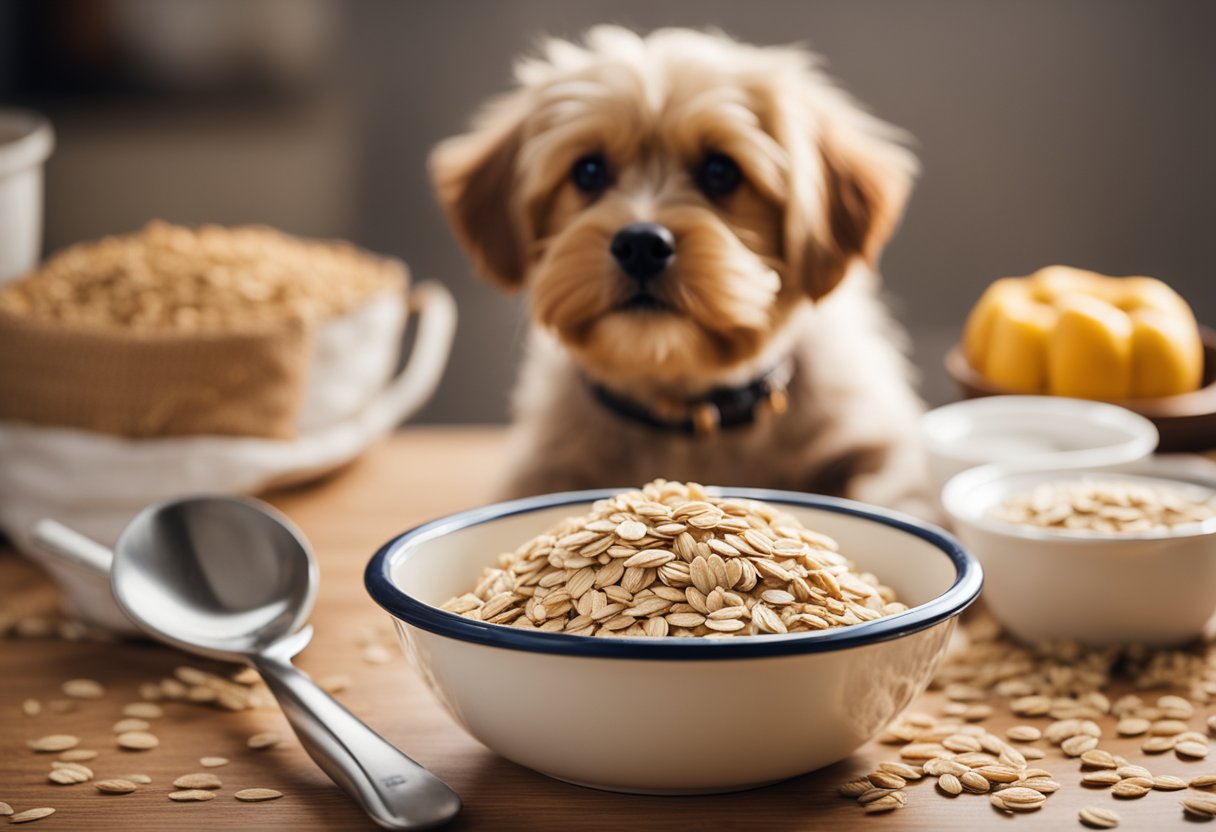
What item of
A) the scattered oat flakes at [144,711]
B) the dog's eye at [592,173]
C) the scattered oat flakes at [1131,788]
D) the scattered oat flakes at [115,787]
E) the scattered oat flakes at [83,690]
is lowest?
the scattered oat flakes at [83,690]

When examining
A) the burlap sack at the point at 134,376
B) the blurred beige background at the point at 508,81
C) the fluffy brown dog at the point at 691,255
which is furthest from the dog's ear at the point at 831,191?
the blurred beige background at the point at 508,81

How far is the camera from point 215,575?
103 cm

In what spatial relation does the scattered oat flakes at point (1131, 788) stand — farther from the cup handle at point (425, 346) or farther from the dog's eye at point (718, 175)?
the cup handle at point (425, 346)

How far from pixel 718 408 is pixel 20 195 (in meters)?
0.84

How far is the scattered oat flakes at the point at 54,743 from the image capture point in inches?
35.6

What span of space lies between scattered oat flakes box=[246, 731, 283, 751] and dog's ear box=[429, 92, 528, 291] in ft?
2.16

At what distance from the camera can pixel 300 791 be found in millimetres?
828

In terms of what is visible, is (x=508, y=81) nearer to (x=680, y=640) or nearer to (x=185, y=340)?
(x=185, y=340)

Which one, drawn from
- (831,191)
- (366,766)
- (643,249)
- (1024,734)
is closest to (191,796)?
(366,766)

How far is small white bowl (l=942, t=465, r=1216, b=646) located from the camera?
96 centimetres

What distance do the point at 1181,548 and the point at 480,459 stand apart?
1.01m

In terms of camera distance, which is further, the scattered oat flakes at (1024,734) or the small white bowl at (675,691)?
the scattered oat flakes at (1024,734)

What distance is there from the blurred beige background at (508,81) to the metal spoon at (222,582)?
172 cm

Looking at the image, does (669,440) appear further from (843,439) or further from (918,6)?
(918,6)
